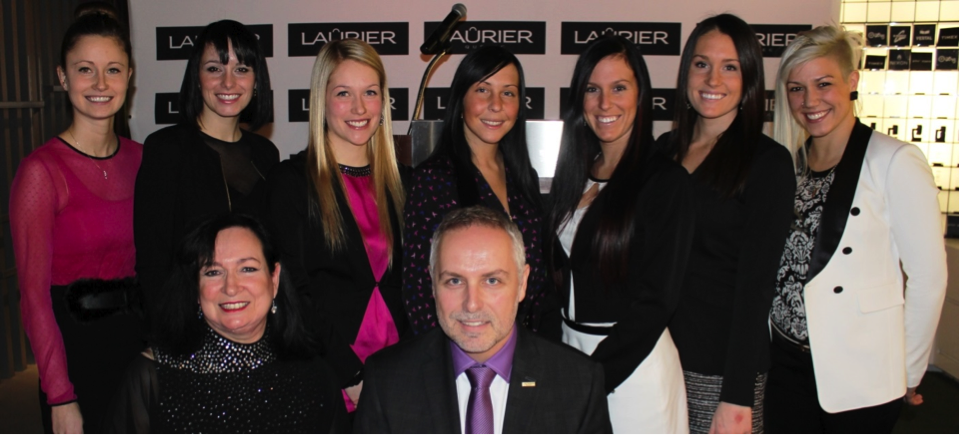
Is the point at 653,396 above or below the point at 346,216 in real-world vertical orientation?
below

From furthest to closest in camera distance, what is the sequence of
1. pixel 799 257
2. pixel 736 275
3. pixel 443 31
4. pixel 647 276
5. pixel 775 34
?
pixel 775 34 < pixel 443 31 < pixel 799 257 < pixel 736 275 < pixel 647 276

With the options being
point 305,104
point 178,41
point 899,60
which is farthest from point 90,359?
point 899,60

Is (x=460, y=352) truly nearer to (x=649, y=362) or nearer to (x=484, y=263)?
(x=484, y=263)

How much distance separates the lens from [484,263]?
1.71m

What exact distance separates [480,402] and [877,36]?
5102mm

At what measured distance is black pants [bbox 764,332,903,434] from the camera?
2.27m

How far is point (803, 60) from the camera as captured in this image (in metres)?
2.36

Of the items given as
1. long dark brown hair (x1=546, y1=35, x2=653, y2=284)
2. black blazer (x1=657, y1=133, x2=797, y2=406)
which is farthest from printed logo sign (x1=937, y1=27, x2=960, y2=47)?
long dark brown hair (x1=546, y1=35, x2=653, y2=284)

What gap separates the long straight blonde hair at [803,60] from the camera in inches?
91.9

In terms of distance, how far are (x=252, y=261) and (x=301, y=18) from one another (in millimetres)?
4183

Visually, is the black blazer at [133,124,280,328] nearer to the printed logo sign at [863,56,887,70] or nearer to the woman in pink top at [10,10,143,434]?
the woman in pink top at [10,10,143,434]

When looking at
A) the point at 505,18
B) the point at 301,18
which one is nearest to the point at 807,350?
the point at 505,18

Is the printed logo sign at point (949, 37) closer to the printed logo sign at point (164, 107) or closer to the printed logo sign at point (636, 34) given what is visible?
the printed logo sign at point (636, 34)

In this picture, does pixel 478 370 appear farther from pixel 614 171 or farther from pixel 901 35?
pixel 901 35
